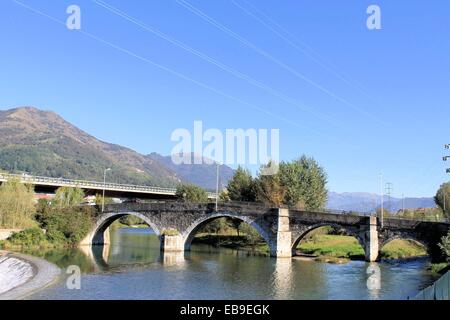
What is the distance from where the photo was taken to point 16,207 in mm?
78500

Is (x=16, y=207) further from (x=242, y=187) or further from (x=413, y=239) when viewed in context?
(x=413, y=239)

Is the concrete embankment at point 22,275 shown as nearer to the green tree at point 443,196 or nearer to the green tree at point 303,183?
the green tree at point 303,183

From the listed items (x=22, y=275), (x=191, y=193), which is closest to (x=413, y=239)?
(x=22, y=275)

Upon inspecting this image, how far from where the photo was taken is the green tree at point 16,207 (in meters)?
77.3

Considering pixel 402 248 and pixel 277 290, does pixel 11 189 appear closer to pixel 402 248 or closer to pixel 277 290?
pixel 277 290

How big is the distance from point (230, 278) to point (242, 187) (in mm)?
50108

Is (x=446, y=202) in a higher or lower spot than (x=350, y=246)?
higher

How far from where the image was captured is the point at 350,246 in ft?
246

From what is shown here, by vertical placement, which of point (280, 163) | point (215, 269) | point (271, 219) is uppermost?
point (280, 163)

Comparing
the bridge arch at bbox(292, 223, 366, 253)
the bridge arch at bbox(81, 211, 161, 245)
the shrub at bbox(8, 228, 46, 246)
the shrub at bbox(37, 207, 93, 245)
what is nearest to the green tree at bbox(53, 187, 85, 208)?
the bridge arch at bbox(81, 211, 161, 245)

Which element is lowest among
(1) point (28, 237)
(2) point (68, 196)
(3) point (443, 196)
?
(1) point (28, 237)

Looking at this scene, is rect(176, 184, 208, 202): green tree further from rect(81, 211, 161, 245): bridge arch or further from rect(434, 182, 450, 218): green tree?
rect(434, 182, 450, 218): green tree

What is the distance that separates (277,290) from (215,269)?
15.0 meters
